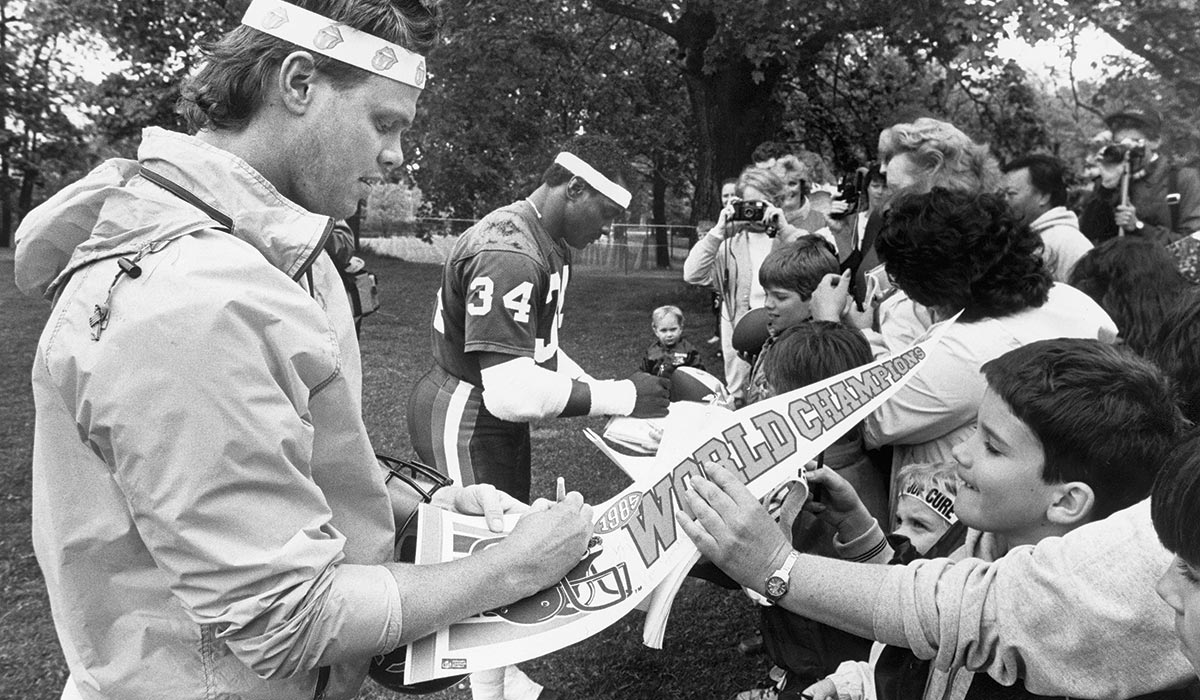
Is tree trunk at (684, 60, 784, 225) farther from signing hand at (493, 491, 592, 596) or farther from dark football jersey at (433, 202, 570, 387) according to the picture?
signing hand at (493, 491, 592, 596)

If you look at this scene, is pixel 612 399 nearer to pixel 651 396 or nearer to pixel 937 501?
pixel 651 396

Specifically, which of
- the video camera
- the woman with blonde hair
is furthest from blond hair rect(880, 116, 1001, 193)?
the woman with blonde hair

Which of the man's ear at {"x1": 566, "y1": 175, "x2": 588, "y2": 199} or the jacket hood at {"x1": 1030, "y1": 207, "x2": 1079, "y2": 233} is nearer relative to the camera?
the man's ear at {"x1": 566, "y1": 175, "x2": 588, "y2": 199}

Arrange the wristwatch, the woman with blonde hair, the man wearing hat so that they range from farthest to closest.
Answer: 1. the woman with blonde hair
2. the wristwatch
3. the man wearing hat

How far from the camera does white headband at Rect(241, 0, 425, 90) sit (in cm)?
146

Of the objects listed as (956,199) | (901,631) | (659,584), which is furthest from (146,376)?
(956,199)

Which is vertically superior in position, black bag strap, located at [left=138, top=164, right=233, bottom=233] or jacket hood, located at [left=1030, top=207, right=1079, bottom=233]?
black bag strap, located at [left=138, top=164, right=233, bottom=233]

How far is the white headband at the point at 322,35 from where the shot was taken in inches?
57.6

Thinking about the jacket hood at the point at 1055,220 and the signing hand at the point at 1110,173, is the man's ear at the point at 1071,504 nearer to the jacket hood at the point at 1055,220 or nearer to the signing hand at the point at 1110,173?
the jacket hood at the point at 1055,220

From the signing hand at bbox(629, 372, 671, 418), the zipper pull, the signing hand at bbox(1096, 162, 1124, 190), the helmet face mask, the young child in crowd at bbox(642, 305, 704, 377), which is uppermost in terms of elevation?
the signing hand at bbox(1096, 162, 1124, 190)

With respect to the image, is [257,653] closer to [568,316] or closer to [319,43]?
[319,43]

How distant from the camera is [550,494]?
257 inches

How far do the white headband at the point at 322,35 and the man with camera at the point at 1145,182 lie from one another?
539cm

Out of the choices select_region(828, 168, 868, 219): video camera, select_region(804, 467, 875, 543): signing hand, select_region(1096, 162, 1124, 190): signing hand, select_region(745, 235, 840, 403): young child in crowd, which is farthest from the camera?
select_region(1096, 162, 1124, 190): signing hand
